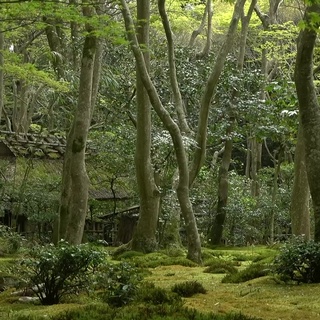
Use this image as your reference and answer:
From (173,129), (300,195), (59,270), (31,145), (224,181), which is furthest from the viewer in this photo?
(31,145)

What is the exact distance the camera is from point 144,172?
45.4 ft

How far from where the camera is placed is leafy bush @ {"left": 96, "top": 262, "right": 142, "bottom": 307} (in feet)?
22.9

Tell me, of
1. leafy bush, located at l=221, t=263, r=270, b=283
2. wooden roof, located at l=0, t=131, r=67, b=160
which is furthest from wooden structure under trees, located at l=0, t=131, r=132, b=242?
leafy bush, located at l=221, t=263, r=270, b=283

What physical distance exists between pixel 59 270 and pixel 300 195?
605 centimetres

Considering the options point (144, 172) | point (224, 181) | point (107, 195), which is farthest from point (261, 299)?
point (107, 195)

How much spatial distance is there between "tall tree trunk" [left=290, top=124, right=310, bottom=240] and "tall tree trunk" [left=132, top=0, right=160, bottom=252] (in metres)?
3.34

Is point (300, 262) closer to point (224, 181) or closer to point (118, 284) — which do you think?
point (118, 284)

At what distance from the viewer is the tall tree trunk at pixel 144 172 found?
13.6m

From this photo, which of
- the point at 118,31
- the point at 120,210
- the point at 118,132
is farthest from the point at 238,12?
the point at 120,210

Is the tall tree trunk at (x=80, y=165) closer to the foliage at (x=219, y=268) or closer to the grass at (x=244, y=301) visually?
the grass at (x=244, y=301)

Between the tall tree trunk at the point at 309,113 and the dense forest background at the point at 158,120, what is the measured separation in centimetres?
104

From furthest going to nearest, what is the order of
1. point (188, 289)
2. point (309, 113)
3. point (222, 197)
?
point (222, 197), point (309, 113), point (188, 289)

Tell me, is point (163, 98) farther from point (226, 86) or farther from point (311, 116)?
point (311, 116)

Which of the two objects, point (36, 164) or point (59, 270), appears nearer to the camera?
point (59, 270)
